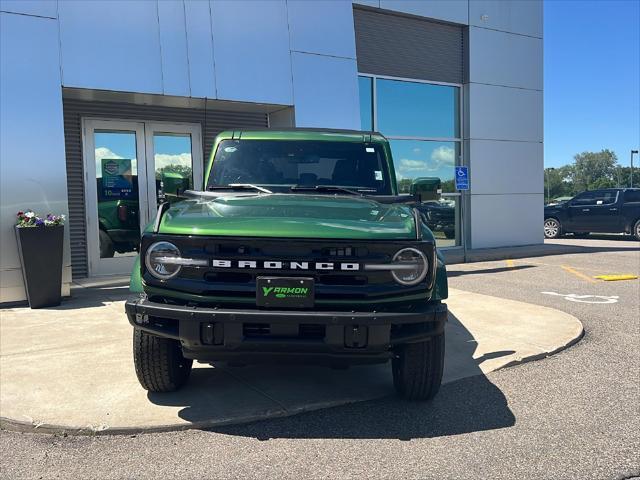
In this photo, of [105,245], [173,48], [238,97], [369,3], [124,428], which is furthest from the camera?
[369,3]

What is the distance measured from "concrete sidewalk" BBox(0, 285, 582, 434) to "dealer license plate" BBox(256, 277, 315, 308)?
976 mm

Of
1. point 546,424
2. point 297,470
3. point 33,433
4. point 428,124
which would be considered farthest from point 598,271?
point 33,433

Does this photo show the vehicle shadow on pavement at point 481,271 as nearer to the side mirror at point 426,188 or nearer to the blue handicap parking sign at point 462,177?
the blue handicap parking sign at point 462,177

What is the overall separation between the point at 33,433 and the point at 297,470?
1.82m

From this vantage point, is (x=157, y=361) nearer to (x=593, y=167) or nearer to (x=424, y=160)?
(x=424, y=160)

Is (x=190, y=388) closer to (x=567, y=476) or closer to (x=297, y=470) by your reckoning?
(x=297, y=470)

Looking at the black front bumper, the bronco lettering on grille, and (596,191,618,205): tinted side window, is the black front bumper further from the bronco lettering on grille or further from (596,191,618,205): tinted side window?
(596,191,618,205): tinted side window

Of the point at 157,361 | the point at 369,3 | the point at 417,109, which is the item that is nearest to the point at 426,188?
the point at 157,361

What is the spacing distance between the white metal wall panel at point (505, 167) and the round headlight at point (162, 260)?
1190cm

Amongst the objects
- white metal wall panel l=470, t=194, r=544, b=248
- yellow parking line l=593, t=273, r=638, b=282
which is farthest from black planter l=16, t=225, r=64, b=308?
white metal wall panel l=470, t=194, r=544, b=248

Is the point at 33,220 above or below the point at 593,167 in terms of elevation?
below

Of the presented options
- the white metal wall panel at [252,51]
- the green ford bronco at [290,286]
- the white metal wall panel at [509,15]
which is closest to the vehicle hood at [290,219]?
the green ford bronco at [290,286]

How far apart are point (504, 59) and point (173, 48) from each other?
942 centimetres

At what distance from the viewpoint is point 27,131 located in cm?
766
